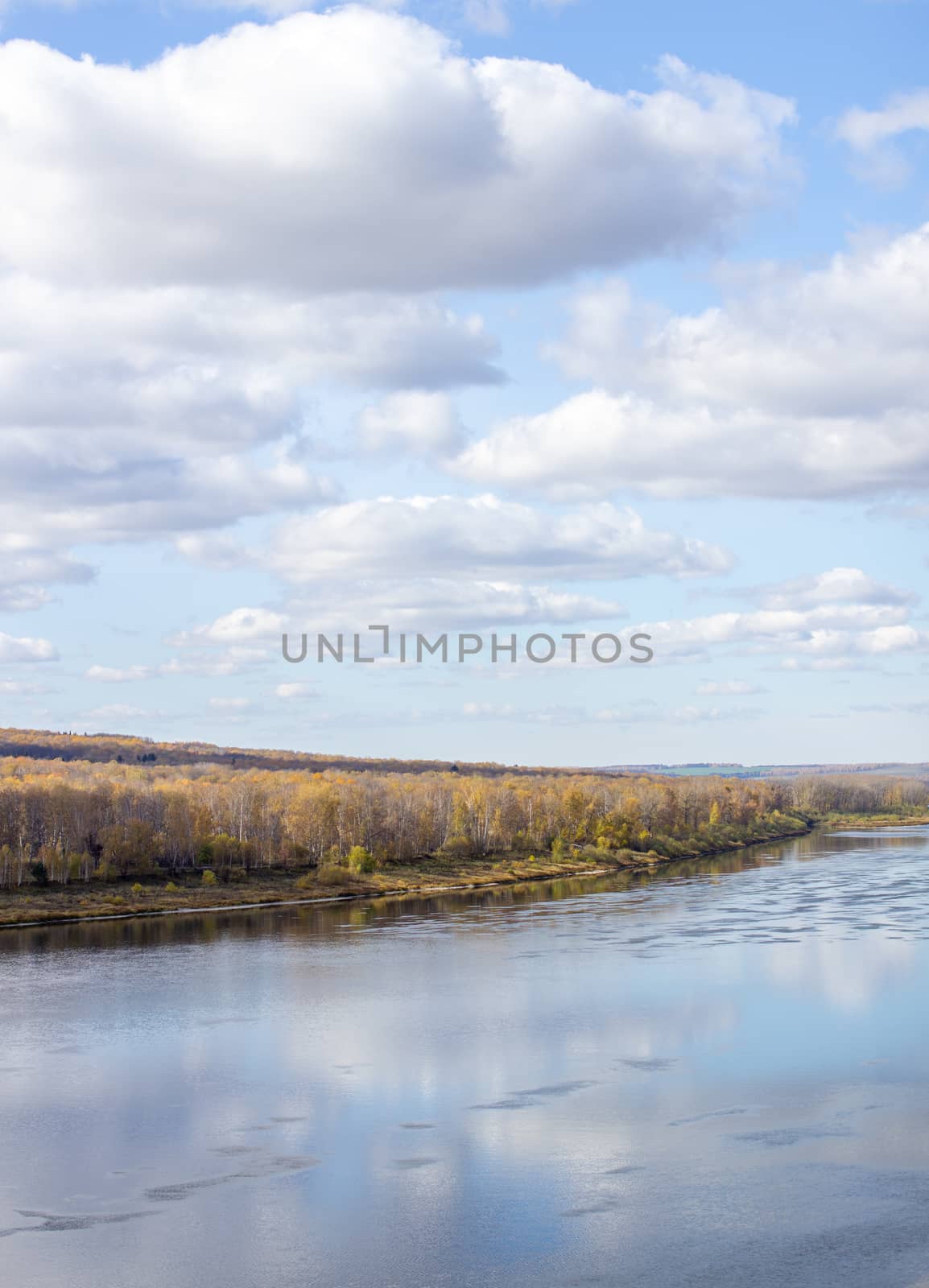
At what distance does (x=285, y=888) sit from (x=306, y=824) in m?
9.33

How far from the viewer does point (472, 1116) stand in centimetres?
1970

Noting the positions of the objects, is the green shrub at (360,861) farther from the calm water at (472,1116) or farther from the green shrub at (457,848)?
the calm water at (472,1116)

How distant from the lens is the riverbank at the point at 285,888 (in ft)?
179

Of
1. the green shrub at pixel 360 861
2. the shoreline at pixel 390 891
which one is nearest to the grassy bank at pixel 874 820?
the shoreline at pixel 390 891

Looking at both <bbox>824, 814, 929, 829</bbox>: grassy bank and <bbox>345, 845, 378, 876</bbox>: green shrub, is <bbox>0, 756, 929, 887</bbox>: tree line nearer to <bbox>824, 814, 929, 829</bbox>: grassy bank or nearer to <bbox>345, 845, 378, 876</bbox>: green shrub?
<bbox>345, 845, 378, 876</bbox>: green shrub

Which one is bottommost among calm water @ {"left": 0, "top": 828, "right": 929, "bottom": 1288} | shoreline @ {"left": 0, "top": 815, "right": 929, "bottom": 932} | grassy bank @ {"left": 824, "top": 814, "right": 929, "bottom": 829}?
grassy bank @ {"left": 824, "top": 814, "right": 929, "bottom": 829}

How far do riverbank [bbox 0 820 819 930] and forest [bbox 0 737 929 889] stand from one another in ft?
4.68

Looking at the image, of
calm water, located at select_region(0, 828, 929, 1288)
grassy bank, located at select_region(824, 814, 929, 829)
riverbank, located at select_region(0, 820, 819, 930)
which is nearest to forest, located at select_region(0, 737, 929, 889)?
riverbank, located at select_region(0, 820, 819, 930)

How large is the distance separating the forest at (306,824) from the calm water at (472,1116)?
22203 mm

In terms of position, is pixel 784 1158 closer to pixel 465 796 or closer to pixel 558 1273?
pixel 558 1273

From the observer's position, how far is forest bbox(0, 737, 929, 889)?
206ft

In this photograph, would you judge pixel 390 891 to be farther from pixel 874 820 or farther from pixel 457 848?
pixel 874 820

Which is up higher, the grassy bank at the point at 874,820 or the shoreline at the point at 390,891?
the shoreline at the point at 390,891

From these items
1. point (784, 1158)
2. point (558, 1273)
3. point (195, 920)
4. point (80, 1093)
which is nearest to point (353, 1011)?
point (80, 1093)
